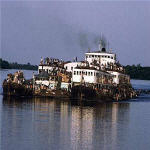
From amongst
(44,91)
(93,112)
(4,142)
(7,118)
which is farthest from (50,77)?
(4,142)

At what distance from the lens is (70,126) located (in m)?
45.3

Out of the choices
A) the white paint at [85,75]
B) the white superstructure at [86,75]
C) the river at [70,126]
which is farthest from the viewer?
the white paint at [85,75]

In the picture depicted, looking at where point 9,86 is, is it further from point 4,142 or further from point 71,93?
point 4,142

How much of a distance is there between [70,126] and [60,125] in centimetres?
78

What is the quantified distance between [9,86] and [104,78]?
11.2 metres

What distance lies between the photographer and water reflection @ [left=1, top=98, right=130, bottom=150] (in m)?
37.6

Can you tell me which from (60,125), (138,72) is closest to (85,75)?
(60,125)

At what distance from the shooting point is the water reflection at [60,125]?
37562 millimetres

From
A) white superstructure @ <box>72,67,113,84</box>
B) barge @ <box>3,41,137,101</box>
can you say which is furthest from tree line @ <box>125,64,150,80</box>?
white superstructure @ <box>72,67,113,84</box>

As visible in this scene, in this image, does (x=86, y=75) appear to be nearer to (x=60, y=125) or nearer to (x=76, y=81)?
(x=76, y=81)

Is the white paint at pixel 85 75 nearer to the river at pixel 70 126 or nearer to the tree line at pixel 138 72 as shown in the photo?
the river at pixel 70 126

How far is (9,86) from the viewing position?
68.6 meters

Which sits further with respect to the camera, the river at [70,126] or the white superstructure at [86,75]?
the white superstructure at [86,75]

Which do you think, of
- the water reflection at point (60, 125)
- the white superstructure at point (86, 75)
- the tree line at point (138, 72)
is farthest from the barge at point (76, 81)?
the tree line at point (138, 72)
